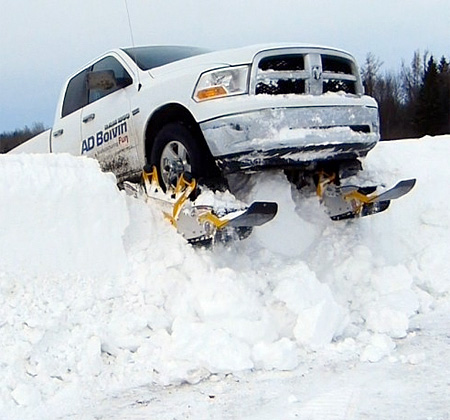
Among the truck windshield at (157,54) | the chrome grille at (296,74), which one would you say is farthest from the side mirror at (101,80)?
the chrome grille at (296,74)

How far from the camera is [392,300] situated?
4.52 meters

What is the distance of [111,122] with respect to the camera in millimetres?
5586

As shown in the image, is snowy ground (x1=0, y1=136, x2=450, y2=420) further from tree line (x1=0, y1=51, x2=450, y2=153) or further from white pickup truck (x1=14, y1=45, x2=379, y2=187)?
tree line (x1=0, y1=51, x2=450, y2=153)

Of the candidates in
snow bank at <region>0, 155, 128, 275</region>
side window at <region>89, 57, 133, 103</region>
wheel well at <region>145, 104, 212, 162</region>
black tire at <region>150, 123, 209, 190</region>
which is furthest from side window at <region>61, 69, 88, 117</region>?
snow bank at <region>0, 155, 128, 275</region>

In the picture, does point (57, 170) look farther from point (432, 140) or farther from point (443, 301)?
point (432, 140)

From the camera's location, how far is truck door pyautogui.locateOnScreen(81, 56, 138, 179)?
5.37 m

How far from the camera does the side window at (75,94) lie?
6.40 meters

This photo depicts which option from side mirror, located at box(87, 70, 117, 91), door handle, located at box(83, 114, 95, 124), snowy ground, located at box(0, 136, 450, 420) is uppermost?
side mirror, located at box(87, 70, 117, 91)

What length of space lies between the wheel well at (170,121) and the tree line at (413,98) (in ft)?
118

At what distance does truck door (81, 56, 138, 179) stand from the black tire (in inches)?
16.7

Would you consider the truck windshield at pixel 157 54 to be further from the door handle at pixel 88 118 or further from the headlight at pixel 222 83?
the headlight at pixel 222 83

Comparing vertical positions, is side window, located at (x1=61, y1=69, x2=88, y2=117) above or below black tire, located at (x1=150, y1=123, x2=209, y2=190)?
above

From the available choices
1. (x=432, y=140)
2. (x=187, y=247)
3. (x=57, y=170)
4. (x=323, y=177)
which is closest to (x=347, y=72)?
(x=323, y=177)

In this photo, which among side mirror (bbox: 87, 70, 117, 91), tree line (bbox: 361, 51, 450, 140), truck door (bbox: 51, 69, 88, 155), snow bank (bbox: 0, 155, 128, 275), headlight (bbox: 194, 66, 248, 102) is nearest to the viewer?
snow bank (bbox: 0, 155, 128, 275)
